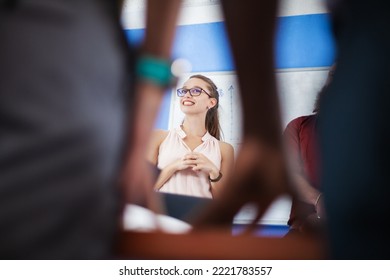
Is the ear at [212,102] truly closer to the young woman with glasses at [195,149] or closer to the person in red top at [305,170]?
the young woman with glasses at [195,149]

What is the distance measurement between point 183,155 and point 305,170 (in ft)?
0.86

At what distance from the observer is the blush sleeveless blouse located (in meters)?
0.79

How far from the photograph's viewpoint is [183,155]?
809 millimetres

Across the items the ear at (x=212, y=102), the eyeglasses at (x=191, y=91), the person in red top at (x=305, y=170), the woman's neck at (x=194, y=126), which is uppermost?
the eyeglasses at (x=191, y=91)

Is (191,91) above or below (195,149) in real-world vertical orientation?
above

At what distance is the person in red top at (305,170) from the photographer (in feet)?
2.46

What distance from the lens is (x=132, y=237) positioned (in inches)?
30.0

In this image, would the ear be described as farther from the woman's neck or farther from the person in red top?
the person in red top

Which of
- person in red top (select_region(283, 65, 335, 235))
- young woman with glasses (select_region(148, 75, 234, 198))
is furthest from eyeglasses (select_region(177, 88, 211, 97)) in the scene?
person in red top (select_region(283, 65, 335, 235))

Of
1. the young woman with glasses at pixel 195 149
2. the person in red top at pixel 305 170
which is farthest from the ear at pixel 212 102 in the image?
the person in red top at pixel 305 170

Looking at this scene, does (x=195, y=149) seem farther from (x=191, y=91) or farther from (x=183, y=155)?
(x=191, y=91)

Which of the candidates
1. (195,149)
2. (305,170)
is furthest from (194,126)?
(305,170)
